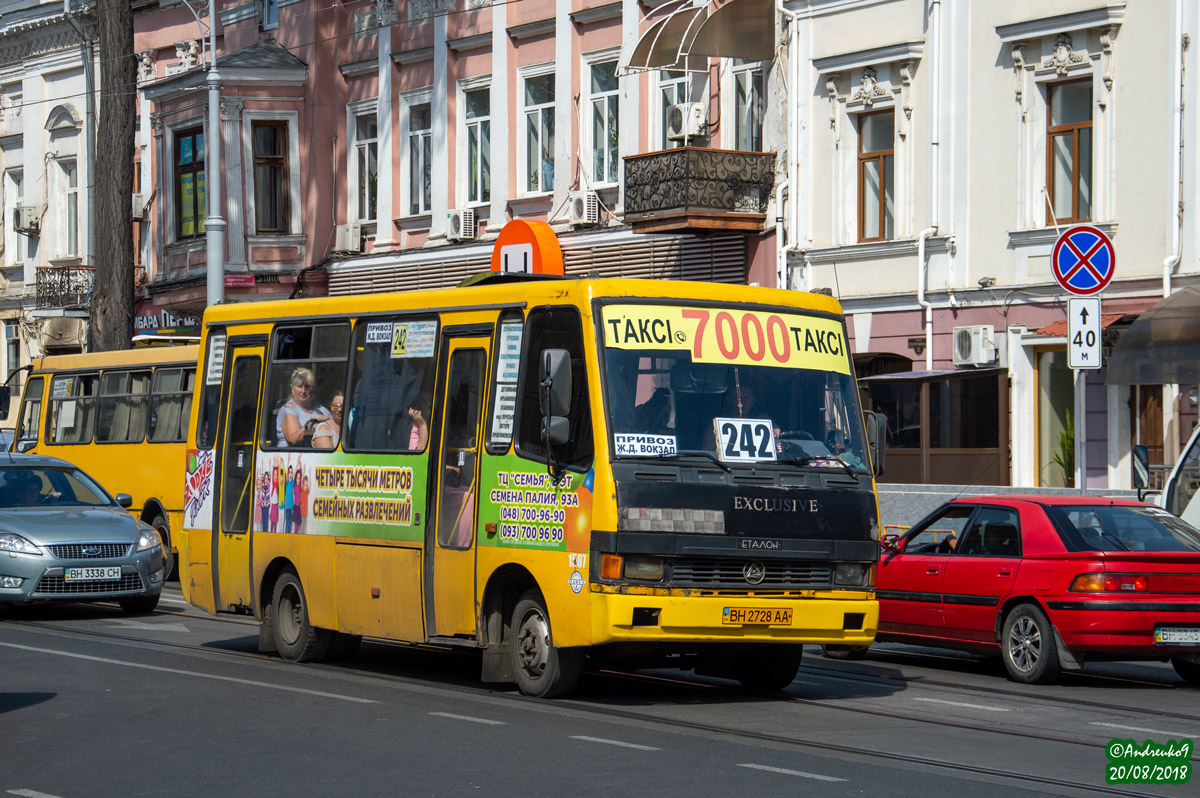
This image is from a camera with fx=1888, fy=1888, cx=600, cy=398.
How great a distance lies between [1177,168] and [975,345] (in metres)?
3.80

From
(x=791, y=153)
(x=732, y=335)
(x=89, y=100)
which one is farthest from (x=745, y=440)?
(x=89, y=100)

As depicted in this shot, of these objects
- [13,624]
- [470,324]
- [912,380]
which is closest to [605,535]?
[470,324]

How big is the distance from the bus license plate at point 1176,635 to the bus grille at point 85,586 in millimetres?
9763

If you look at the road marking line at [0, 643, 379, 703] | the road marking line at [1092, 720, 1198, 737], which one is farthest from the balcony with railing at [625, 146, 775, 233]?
the road marking line at [1092, 720, 1198, 737]

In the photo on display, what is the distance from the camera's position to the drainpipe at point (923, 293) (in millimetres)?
25578

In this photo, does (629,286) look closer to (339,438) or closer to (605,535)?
(605,535)

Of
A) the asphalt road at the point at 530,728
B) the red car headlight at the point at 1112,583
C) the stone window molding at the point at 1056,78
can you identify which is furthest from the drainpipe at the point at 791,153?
the red car headlight at the point at 1112,583

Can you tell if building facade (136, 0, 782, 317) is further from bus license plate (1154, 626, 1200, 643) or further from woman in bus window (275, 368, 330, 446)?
bus license plate (1154, 626, 1200, 643)

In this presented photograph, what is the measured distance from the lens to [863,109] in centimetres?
2689

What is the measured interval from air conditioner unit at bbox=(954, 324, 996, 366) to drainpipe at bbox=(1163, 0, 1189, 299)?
2.92 metres

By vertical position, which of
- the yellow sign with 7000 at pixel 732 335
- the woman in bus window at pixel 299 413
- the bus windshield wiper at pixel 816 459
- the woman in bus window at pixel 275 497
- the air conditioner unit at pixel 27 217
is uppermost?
the air conditioner unit at pixel 27 217

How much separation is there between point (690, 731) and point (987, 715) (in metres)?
2.25

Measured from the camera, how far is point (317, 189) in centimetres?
3716

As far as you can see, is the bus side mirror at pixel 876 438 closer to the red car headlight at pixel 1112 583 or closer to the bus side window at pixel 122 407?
the red car headlight at pixel 1112 583
